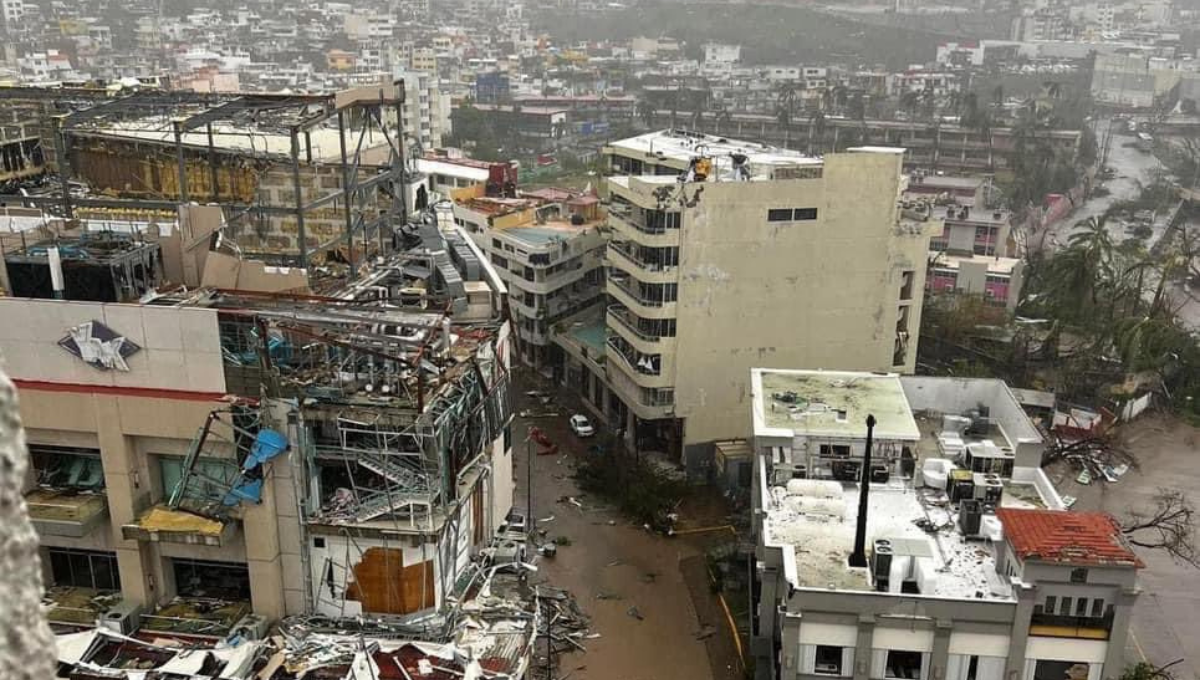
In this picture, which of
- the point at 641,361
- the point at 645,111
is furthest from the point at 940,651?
the point at 645,111

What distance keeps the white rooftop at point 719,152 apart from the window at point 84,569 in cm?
1813

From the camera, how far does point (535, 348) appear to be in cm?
3591

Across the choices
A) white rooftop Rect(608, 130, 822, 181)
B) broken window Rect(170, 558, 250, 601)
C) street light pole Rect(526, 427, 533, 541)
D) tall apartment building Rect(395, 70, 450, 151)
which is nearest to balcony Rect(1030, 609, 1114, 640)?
broken window Rect(170, 558, 250, 601)

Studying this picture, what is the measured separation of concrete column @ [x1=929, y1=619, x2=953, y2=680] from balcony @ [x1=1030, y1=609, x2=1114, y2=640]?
1.22 m

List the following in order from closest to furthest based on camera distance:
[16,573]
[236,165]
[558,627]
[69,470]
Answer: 1. [16,573]
2. [69,470]
3. [558,627]
4. [236,165]

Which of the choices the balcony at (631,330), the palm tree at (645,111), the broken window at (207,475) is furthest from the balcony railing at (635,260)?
the palm tree at (645,111)

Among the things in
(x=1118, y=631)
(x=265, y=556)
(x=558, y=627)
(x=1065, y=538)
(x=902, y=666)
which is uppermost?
(x=1065, y=538)

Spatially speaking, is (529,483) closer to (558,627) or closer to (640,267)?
(558,627)

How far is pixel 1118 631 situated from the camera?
14164mm

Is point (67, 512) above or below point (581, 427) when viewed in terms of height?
above

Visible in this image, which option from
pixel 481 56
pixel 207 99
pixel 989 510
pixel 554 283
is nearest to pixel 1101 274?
pixel 554 283

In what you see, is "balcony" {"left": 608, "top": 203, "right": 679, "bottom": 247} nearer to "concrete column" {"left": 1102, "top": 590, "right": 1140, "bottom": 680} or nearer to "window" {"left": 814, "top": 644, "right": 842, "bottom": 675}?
"window" {"left": 814, "top": 644, "right": 842, "bottom": 675}

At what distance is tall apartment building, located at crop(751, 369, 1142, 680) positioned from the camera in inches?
565

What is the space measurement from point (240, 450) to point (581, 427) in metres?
18.1
